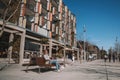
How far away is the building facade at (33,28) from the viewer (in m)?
22.0

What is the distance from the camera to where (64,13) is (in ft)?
167

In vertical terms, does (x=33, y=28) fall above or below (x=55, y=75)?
above

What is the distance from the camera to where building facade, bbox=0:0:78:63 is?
21953mm

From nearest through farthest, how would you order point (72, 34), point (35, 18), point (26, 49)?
1. point (26, 49)
2. point (35, 18)
3. point (72, 34)

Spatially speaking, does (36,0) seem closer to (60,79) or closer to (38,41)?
(38,41)

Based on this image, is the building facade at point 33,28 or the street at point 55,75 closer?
the street at point 55,75

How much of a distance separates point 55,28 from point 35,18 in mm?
12496

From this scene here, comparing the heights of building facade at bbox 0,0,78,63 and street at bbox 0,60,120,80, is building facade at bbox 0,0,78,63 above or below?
above

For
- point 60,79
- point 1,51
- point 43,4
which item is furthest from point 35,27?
point 60,79

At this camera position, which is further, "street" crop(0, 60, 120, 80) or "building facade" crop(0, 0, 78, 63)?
"building facade" crop(0, 0, 78, 63)

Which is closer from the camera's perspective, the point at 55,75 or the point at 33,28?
the point at 55,75

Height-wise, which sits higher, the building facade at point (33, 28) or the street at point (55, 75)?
the building facade at point (33, 28)

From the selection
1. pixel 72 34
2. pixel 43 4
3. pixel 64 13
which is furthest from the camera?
pixel 72 34

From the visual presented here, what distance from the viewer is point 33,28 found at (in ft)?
104
